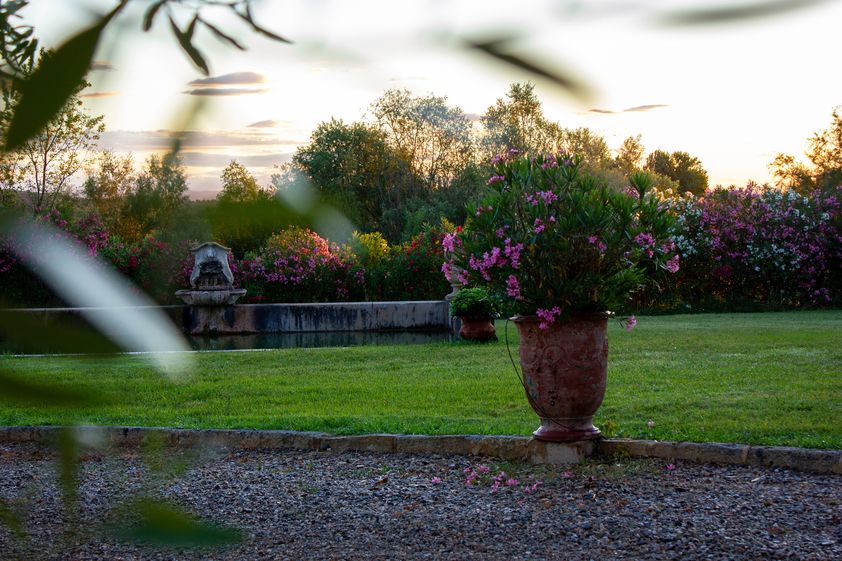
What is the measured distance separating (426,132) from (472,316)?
1077 centimetres

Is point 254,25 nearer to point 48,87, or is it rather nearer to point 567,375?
point 48,87

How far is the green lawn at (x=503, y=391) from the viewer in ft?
19.5

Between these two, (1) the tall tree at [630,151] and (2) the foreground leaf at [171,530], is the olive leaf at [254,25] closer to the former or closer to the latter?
(1) the tall tree at [630,151]

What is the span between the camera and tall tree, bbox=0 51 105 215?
51 cm

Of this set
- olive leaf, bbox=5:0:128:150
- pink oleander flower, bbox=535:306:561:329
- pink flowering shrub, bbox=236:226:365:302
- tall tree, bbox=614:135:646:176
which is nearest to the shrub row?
pink flowering shrub, bbox=236:226:365:302

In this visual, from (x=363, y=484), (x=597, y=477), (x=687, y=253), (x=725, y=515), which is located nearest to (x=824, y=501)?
(x=725, y=515)

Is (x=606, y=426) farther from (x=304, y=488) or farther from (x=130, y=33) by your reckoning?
(x=130, y=33)

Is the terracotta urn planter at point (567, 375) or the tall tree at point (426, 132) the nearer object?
the tall tree at point (426, 132)

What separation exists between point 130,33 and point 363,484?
15.5ft

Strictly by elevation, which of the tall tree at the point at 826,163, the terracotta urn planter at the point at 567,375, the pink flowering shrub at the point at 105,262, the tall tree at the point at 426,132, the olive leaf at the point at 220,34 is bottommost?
the terracotta urn planter at the point at 567,375

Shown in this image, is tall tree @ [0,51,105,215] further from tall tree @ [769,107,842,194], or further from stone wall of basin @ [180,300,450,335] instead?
tall tree @ [769,107,842,194]

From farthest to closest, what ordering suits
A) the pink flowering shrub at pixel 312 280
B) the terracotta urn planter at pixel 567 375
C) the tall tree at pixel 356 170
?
1. the pink flowering shrub at pixel 312 280
2. the terracotta urn planter at pixel 567 375
3. the tall tree at pixel 356 170

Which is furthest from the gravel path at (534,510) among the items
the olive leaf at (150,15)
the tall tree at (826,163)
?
the tall tree at (826,163)

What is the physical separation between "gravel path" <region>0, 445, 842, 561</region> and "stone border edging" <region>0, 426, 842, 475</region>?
92 mm
